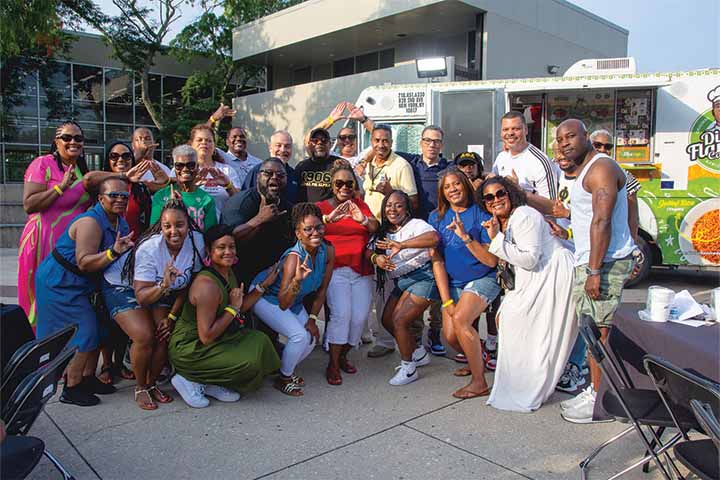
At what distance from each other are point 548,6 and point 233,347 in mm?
17079

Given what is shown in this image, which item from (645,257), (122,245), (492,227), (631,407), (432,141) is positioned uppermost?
(432,141)

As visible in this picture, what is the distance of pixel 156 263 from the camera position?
3785 mm

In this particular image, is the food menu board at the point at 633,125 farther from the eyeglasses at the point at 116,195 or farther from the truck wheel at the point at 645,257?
the eyeglasses at the point at 116,195

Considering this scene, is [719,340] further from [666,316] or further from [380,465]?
[380,465]

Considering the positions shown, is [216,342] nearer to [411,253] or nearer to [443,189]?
[411,253]

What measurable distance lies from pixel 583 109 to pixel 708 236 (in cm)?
231

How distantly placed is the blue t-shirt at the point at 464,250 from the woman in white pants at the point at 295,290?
0.93 meters

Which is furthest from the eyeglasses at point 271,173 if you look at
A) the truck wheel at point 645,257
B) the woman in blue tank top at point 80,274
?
the truck wheel at point 645,257

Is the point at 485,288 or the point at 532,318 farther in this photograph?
the point at 485,288

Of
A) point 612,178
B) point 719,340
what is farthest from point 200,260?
point 719,340

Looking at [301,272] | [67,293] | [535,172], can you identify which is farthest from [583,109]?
[67,293]

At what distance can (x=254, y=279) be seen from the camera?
4.44m

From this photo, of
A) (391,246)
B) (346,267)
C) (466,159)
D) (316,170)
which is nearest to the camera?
(391,246)

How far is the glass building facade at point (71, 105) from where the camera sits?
2130 centimetres
